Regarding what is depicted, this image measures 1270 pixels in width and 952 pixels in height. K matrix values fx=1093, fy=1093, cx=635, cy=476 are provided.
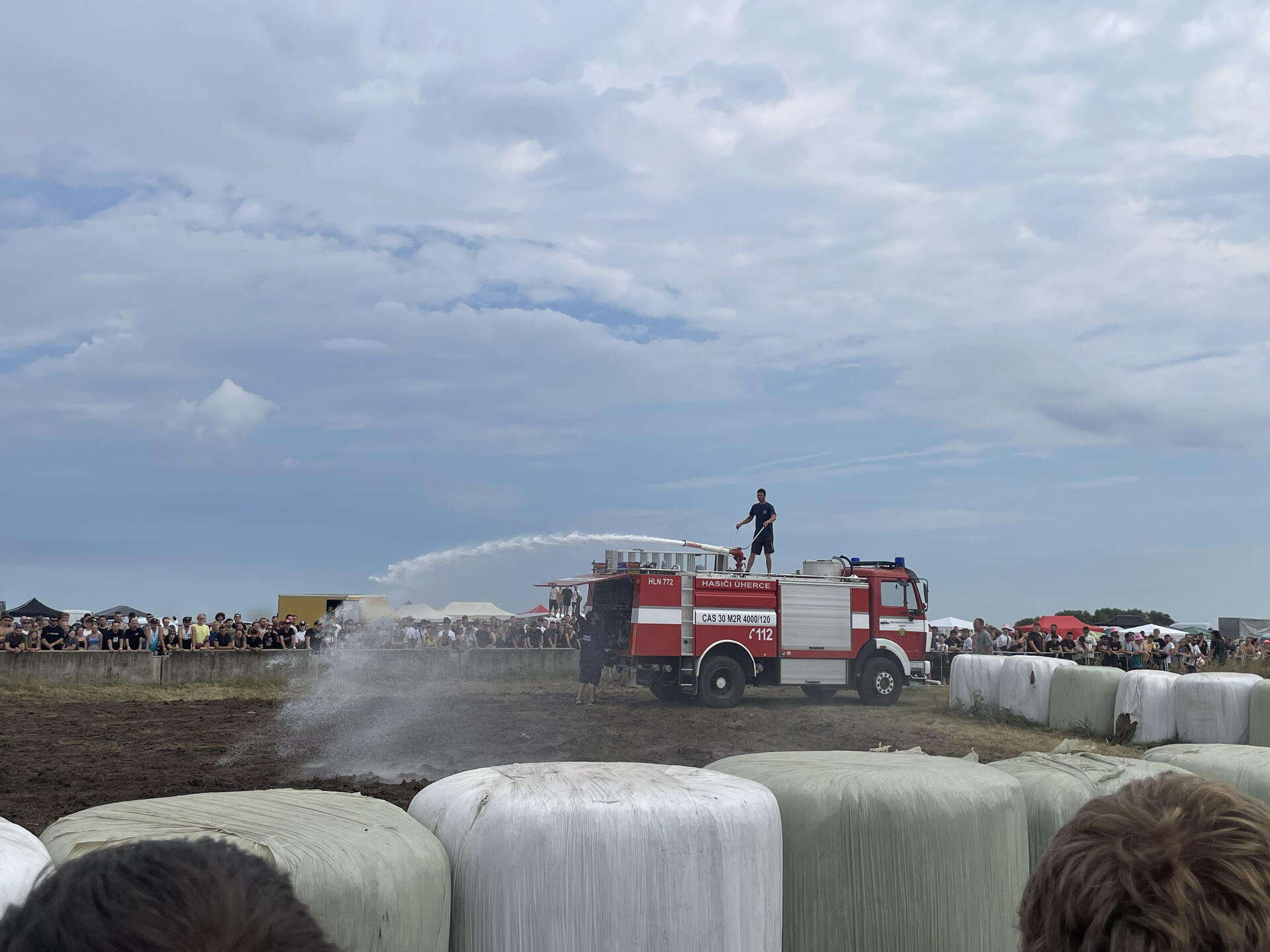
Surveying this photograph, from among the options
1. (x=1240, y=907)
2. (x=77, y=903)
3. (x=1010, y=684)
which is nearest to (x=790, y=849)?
(x=1240, y=907)

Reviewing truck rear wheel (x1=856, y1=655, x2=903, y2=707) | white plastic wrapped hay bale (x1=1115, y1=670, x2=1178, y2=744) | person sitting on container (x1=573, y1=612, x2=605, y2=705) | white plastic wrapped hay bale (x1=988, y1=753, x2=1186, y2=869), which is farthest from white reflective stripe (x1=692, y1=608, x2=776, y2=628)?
white plastic wrapped hay bale (x1=988, y1=753, x2=1186, y2=869)

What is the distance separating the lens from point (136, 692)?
67.6 ft

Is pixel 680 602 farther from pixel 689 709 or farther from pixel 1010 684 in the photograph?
pixel 1010 684

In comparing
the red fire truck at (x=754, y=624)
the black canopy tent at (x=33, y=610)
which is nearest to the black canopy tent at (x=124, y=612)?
the black canopy tent at (x=33, y=610)

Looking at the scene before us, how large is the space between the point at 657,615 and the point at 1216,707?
29.4 ft

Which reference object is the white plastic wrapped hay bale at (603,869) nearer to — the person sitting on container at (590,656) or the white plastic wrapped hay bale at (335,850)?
the white plastic wrapped hay bale at (335,850)

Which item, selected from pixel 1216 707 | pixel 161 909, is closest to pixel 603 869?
pixel 161 909

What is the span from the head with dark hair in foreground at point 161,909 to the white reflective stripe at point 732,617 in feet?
60.2

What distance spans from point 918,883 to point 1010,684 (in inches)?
613

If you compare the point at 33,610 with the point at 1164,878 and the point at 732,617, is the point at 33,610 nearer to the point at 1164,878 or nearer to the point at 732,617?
the point at 732,617

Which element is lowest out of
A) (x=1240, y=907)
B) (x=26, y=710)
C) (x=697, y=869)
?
(x=26, y=710)

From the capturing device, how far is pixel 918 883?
10.3ft

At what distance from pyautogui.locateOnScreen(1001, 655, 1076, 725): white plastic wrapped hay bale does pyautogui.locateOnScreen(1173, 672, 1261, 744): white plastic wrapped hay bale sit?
322 cm

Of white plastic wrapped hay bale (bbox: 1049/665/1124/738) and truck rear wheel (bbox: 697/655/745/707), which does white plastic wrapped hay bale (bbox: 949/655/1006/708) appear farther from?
truck rear wheel (bbox: 697/655/745/707)
